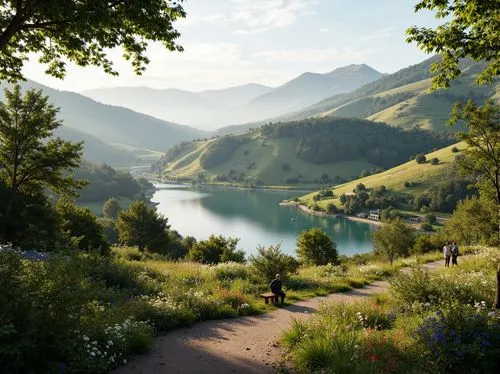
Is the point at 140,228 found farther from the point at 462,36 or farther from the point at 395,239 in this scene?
the point at 462,36

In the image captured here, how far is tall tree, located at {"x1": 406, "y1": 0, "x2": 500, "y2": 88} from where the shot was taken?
10500 mm

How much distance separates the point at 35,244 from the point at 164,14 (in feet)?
71.4

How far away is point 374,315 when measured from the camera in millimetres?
12055

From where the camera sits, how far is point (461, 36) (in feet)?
36.8

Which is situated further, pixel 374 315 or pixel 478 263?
pixel 478 263

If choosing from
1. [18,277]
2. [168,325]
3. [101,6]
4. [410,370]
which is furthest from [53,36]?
[410,370]

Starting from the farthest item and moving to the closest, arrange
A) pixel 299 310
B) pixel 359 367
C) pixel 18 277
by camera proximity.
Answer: pixel 299 310 → pixel 18 277 → pixel 359 367

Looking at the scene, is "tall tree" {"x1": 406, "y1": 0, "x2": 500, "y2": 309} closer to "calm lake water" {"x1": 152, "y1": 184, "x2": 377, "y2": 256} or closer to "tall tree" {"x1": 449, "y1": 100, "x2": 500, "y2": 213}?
"tall tree" {"x1": 449, "y1": 100, "x2": 500, "y2": 213}

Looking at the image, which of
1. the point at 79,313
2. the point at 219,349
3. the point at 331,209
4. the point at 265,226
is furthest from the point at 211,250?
the point at 331,209

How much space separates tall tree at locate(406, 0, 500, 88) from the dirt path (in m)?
9.75

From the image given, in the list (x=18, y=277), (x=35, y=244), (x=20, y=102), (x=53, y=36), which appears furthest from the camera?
(x=35, y=244)

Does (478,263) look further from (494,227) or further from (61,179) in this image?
(494,227)

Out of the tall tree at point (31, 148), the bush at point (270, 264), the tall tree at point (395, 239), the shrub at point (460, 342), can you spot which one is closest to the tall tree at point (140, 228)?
the tall tree at point (395, 239)

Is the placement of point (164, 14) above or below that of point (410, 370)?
above
